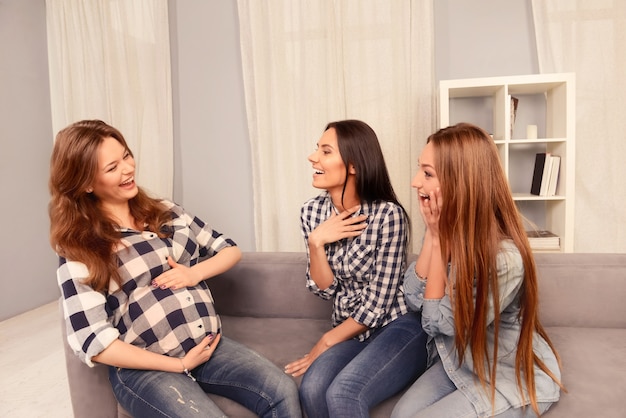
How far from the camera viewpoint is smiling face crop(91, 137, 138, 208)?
142 cm

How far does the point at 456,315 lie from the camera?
1.23 m

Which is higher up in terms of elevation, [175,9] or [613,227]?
[175,9]

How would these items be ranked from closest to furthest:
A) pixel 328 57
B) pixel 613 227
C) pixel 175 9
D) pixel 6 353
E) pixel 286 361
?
pixel 286 361
pixel 6 353
pixel 613 227
pixel 328 57
pixel 175 9

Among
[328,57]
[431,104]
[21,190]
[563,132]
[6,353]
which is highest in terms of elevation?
[328,57]

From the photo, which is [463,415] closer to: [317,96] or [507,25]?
[317,96]

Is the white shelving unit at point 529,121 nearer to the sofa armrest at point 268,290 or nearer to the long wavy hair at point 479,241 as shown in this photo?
the sofa armrest at point 268,290

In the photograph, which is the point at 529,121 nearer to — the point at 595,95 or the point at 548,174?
the point at 595,95

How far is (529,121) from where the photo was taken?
309 centimetres

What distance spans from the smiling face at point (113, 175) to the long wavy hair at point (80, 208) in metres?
0.02

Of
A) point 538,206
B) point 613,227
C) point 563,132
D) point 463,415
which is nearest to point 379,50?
point 563,132

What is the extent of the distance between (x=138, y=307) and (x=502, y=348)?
1.01 meters

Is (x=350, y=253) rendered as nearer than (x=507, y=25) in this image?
Yes

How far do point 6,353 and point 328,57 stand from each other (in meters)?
2.56

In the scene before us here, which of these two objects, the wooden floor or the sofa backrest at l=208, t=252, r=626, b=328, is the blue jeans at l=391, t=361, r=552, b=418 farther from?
the wooden floor
